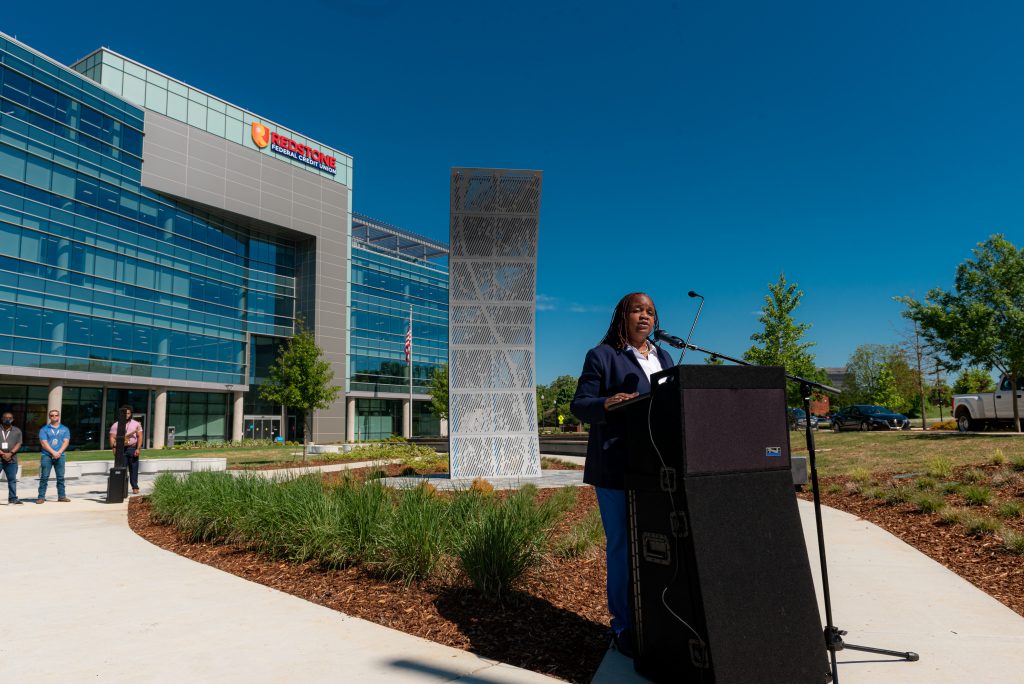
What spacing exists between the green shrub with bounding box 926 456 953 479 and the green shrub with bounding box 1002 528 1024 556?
372cm

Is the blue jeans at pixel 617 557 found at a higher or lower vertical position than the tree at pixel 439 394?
lower

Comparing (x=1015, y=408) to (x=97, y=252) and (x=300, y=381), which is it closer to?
(x=300, y=381)

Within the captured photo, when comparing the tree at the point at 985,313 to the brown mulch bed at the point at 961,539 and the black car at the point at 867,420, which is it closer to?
the black car at the point at 867,420

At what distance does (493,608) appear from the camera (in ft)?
14.6

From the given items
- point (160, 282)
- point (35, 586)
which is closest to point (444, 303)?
point (160, 282)

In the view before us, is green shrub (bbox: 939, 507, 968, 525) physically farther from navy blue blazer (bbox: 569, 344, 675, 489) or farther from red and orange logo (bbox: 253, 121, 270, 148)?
red and orange logo (bbox: 253, 121, 270, 148)

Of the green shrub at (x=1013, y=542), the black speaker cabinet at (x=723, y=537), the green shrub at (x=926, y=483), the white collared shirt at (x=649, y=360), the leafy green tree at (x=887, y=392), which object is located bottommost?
the green shrub at (x=1013, y=542)

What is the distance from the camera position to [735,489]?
271cm

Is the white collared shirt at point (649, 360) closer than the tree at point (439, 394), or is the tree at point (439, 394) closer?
the white collared shirt at point (649, 360)

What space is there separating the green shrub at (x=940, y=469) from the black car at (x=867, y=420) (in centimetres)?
2190

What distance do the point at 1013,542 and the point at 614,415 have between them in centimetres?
501

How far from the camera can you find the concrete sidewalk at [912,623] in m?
3.27

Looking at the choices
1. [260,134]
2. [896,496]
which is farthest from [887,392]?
[260,134]

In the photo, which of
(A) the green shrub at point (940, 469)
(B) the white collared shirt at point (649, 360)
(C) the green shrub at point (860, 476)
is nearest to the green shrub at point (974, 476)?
(A) the green shrub at point (940, 469)
